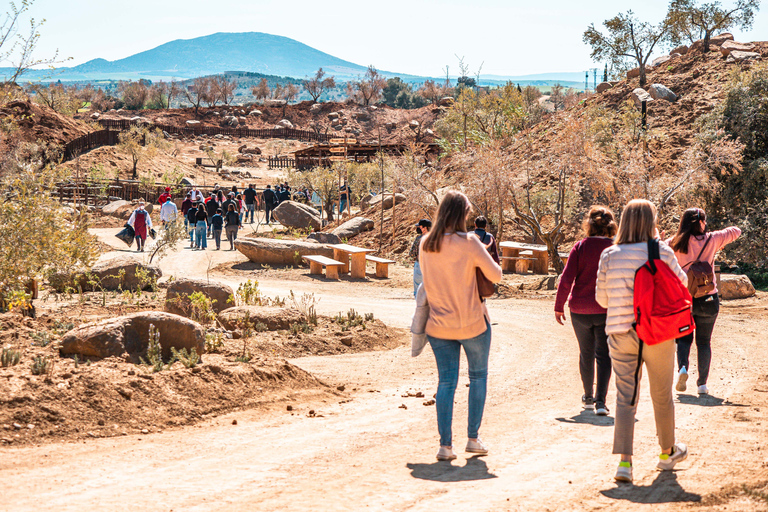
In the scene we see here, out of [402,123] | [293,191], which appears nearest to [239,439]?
[293,191]

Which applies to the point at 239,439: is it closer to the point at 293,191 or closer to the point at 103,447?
the point at 103,447

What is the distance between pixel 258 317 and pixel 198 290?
1579 millimetres

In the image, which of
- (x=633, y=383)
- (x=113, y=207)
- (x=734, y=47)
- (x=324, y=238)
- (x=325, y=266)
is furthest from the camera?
(x=734, y=47)

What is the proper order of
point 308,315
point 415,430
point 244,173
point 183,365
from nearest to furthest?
point 415,430
point 183,365
point 308,315
point 244,173

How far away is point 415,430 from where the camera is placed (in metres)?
5.66

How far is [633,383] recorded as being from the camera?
4367mm

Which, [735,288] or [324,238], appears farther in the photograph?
[324,238]

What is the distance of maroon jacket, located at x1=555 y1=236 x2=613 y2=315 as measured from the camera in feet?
18.8

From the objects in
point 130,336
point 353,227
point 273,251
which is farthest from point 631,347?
point 353,227

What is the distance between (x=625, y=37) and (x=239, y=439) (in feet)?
116

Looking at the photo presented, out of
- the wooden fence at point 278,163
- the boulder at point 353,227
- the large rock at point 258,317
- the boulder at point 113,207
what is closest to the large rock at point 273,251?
the boulder at point 353,227

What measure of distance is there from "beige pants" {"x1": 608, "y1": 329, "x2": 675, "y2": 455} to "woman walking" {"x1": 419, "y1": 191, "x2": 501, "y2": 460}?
A: 83 cm

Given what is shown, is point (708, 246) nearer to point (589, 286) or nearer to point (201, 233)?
point (589, 286)

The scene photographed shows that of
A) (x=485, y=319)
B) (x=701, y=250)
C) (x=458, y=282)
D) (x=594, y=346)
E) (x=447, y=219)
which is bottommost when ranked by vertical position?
(x=594, y=346)
